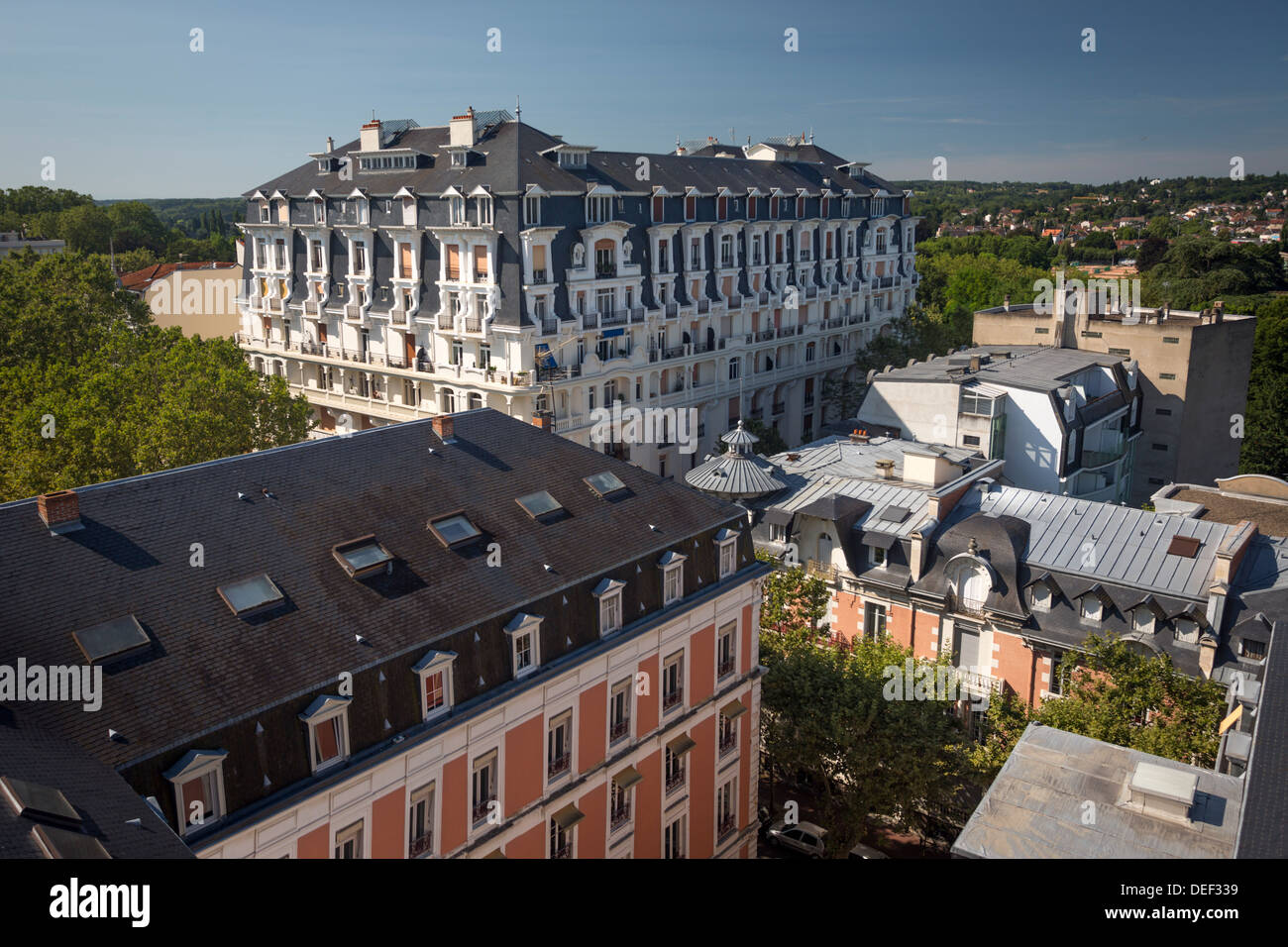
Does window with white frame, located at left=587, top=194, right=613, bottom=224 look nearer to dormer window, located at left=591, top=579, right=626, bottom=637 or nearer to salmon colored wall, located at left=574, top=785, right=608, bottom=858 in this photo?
dormer window, located at left=591, top=579, right=626, bottom=637

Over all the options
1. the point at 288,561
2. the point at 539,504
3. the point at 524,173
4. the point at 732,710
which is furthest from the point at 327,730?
the point at 524,173

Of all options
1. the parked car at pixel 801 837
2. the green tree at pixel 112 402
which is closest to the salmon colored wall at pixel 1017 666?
the parked car at pixel 801 837

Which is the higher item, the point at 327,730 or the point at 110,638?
the point at 110,638

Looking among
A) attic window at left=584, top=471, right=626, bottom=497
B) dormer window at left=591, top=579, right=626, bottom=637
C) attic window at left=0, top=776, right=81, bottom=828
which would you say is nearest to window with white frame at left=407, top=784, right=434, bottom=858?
dormer window at left=591, top=579, right=626, bottom=637

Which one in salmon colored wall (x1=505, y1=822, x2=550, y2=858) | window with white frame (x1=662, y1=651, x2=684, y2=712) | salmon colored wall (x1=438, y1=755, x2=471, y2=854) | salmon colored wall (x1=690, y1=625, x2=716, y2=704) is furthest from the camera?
salmon colored wall (x1=690, y1=625, x2=716, y2=704)

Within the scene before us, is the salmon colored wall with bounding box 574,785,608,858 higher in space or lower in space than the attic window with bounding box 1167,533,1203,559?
lower

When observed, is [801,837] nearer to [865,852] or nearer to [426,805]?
[865,852]
